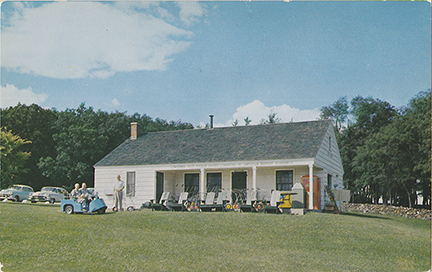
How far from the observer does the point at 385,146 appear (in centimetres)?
3516

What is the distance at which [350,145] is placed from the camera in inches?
1780

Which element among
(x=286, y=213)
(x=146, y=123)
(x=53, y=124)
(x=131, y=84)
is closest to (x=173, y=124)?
(x=146, y=123)

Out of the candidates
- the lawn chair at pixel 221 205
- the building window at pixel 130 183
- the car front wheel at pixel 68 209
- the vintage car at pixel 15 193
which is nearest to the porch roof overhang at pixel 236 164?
the building window at pixel 130 183

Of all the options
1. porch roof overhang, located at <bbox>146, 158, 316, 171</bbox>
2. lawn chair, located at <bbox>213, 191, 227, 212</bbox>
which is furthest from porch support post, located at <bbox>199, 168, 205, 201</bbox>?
lawn chair, located at <bbox>213, 191, 227, 212</bbox>

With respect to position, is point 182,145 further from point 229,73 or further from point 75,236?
point 75,236

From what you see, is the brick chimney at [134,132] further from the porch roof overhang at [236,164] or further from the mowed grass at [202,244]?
the mowed grass at [202,244]

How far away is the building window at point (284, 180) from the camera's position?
2366 cm

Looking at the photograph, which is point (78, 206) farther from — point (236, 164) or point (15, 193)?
point (15, 193)

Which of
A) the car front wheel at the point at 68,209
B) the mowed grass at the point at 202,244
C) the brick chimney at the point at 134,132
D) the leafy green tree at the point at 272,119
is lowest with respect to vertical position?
the mowed grass at the point at 202,244

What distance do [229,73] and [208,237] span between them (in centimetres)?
957

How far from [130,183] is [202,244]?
14088mm

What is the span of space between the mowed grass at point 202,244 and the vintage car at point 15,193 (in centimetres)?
1651

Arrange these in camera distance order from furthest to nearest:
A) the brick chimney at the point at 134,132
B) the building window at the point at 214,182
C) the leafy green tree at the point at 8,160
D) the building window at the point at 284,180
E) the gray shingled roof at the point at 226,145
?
the brick chimney at the point at 134,132 → the building window at the point at 214,182 → the leafy green tree at the point at 8,160 → the building window at the point at 284,180 → the gray shingled roof at the point at 226,145

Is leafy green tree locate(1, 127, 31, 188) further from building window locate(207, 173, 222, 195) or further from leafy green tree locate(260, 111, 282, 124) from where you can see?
leafy green tree locate(260, 111, 282, 124)
